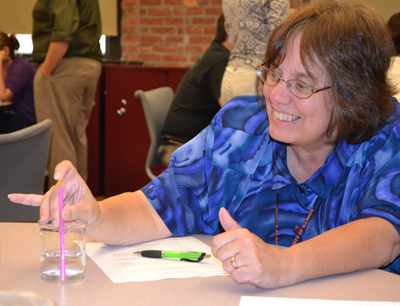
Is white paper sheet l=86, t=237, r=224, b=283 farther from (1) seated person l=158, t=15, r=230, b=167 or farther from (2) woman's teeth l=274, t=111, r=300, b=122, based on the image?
(1) seated person l=158, t=15, r=230, b=167

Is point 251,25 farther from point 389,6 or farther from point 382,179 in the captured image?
point 389,6

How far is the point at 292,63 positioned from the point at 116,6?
12.8 feet

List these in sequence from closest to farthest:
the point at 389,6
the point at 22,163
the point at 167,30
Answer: the point at 22,163 < the point at 389,6 < the point at 167,30

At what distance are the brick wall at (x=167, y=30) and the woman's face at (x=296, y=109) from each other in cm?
350

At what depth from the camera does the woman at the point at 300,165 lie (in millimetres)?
1006

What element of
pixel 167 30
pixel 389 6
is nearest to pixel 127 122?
pixel 167 30

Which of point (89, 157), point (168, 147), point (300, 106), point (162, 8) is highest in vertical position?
point (162, 8)

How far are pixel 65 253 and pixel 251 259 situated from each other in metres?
0.32

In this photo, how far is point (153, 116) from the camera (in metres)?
2.98

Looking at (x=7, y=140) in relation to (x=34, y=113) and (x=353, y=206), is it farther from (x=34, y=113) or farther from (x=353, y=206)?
(x=34, y=113)

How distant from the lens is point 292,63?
1120 millimetres

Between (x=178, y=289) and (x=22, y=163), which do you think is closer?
(x=178, y=289)

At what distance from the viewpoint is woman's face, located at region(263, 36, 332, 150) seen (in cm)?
111

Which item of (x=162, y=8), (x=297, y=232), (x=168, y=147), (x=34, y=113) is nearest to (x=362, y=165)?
(x=297, y=232)
